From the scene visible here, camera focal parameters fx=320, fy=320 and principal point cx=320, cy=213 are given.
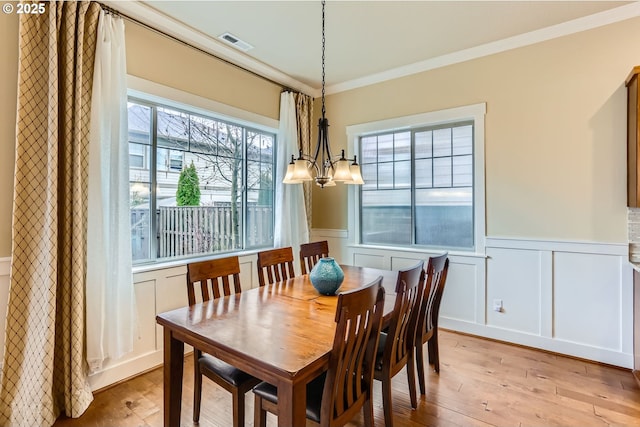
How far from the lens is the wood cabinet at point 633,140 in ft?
7.69

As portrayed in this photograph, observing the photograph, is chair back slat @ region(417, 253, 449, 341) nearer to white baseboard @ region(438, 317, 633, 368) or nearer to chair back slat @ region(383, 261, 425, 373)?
chair back slat @ region(383, 261, 425, 373)

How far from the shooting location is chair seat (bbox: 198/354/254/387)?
5.53ft

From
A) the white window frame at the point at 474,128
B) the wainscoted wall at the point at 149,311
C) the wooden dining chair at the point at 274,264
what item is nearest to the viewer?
the wainscoted wall at the point at 149,311

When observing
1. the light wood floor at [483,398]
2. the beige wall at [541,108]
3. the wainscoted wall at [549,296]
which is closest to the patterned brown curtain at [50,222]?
the light wood floor at [483,398]

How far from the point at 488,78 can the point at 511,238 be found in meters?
1.59

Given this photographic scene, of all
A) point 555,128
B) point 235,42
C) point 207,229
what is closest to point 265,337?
point 207,229

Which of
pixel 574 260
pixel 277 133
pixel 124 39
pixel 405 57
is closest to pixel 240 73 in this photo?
pixel 277 133

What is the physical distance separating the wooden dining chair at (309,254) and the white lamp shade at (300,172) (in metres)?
1.06

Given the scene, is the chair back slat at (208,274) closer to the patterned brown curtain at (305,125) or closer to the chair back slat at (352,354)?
the chair back slat at (352,354)

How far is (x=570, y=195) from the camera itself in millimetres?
2801

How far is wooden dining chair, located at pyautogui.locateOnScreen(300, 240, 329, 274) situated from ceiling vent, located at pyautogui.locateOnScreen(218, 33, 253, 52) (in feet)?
6.69

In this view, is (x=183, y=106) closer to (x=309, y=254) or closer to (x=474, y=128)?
(x=309, y=254)

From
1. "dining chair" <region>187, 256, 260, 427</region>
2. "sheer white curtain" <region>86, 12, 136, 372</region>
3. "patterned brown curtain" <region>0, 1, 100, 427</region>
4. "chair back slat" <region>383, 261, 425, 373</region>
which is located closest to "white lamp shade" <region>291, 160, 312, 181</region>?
"dining chair" <region>187, 256, 260, 427</region>

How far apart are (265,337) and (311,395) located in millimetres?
337
